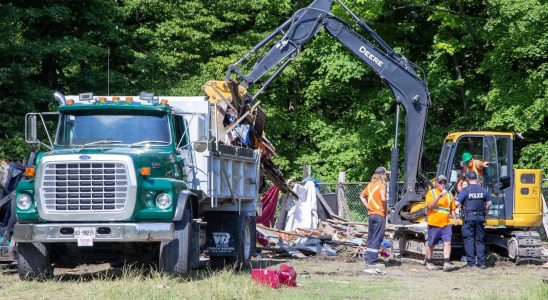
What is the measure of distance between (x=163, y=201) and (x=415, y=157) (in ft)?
27.7

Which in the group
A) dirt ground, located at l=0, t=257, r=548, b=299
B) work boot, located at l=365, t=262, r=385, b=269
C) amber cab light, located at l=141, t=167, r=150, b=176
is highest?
amber cab light, located at l=141, t=167, r=150, b=176

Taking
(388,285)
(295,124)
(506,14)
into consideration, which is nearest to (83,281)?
(388,285)

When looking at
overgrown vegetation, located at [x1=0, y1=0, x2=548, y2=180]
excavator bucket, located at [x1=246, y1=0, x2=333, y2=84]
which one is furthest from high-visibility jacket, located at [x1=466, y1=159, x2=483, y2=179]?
overgrown vegetation, located at [x1=0, y1=0, x2=548, y2=180]

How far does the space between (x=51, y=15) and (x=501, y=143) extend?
17073mm

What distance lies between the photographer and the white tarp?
1000 inches

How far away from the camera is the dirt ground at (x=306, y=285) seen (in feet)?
40.2

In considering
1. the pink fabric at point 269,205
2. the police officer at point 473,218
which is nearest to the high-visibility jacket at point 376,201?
the police officer at point 473,218

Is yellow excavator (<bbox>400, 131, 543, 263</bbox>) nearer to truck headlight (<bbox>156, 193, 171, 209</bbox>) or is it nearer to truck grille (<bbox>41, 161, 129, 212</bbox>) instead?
truck headlight (<bbox>156, 193, 171, 209</bbox>)

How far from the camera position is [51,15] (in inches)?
1224

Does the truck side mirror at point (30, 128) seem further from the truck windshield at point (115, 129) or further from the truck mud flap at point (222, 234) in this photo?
the truck mud flap at point (222, 234)

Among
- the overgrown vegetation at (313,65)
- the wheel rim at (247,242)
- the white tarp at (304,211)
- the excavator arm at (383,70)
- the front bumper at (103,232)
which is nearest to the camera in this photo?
the front bumper at (103,232)

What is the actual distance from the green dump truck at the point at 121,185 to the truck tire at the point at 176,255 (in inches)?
0.6

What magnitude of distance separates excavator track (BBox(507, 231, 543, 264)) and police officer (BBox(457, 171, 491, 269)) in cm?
112

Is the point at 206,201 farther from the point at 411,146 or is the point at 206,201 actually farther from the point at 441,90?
the point at 441,90
